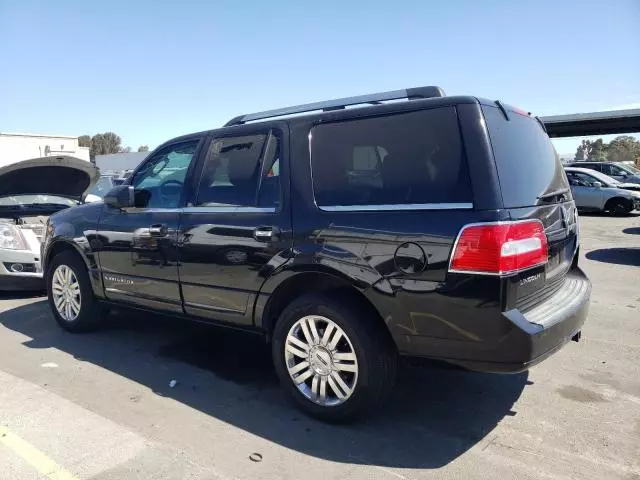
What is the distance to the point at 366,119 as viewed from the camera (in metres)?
3.40

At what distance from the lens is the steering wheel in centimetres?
441

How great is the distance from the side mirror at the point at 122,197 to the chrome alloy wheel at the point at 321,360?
2.01m

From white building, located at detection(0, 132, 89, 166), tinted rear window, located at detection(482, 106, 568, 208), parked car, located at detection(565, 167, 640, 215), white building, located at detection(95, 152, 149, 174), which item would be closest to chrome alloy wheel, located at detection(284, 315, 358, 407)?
tinted rear window, located at detection(482, 106, 568, 208)

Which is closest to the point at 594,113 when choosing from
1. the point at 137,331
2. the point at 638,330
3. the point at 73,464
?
the point at 638,330

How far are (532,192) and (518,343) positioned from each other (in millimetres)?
919

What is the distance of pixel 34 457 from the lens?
10.1 feet

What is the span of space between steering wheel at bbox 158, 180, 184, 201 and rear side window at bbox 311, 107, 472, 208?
53.8 inches

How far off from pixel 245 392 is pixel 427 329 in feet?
5.39

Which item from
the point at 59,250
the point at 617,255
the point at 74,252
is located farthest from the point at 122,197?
the point at 617,255

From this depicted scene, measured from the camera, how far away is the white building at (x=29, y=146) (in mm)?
20594

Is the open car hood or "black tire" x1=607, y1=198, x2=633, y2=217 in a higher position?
the open car hood

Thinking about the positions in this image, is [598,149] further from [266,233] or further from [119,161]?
[266,233]

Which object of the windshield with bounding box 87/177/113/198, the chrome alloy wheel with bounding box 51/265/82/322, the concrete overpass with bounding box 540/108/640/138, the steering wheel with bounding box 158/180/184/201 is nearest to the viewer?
the steering wheel with bounding box 158/180/184/201

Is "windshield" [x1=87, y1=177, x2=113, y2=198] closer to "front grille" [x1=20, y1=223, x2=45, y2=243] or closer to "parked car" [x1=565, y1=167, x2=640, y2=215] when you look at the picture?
"front grille" [x1=20, y1=223, x2=45, y2=243]
